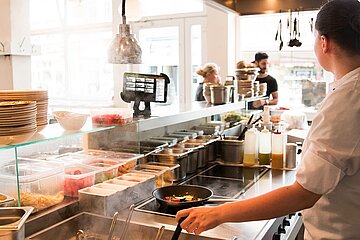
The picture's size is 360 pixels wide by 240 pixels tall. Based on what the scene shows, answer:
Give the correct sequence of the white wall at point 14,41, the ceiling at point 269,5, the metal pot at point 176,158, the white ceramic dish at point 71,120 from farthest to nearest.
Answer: the white wall at point 14,41 → the ceiling at point 269,5 → the metal pot at point 176,158 → the white ceramic dish at point 71,120

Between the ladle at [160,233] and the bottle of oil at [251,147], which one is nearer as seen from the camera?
the ladle at [160,233]

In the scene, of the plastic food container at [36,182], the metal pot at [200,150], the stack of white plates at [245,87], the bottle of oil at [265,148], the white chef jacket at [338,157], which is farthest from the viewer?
the stack of white plates at [245,87]

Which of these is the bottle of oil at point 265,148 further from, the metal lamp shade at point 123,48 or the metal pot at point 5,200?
the metal pot at point 5,200

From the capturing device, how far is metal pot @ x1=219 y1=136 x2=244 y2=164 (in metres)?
2.91

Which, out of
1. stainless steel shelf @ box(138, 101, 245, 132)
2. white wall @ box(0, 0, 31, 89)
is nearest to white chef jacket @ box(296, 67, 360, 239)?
stainless steel shelf @ box(138, 101, 245, 132)

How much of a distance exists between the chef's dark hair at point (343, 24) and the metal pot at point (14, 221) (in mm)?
1165

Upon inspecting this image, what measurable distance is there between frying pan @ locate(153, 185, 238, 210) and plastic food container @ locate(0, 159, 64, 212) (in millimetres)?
464

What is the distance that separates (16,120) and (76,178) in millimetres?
444

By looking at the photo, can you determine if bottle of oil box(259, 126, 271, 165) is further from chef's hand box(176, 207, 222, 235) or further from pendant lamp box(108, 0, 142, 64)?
chef's hand box(176, 207, 222, 235)

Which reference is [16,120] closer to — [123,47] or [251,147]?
[123,47]

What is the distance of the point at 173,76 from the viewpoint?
24.0 ft

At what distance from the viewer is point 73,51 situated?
27.4 feet

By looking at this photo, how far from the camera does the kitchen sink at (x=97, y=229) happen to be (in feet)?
5.45

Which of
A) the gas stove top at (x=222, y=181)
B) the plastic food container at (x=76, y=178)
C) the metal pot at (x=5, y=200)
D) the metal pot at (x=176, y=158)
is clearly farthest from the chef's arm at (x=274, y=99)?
the metal pot at (x=5, y=200)
